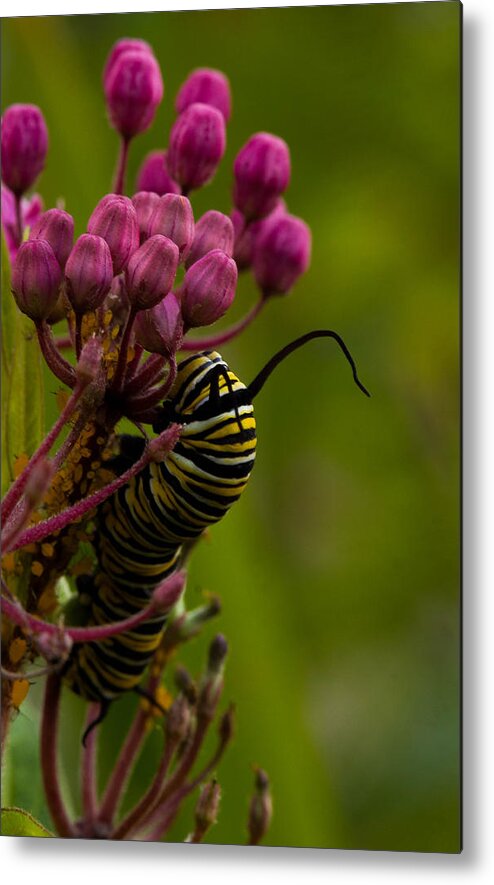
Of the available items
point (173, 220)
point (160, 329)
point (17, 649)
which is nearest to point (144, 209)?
point (173, 220)

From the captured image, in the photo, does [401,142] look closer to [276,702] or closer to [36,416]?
[36,416]

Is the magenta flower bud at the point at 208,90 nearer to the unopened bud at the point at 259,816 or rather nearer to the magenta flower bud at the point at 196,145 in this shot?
the magenta flower bud at the point at 196,145

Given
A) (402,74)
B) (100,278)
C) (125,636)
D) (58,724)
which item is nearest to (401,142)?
(402,74)

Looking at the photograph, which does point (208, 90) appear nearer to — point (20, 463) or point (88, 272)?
point (88, 272)

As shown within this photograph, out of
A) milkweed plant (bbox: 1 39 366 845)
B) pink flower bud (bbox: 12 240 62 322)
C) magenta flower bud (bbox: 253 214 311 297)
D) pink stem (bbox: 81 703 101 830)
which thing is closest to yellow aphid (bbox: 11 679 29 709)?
milkweed plant (bbox: 1 39 366 845)

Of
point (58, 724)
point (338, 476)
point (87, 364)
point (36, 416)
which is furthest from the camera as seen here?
point (338, 476)

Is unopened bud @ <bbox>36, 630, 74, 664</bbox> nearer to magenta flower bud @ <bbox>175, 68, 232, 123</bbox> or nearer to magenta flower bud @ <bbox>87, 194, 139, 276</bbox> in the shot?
magenta flower bud @ <bbox>87, 194, 139, 276</bbox>
